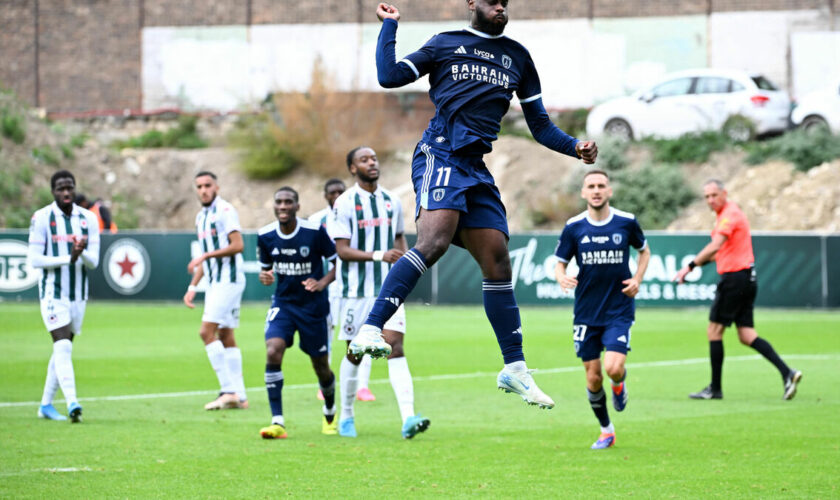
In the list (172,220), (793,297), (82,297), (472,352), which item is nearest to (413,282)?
(82,297)

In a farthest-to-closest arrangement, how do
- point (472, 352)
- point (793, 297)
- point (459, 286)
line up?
point (459, 286)
point (793, 297)
point (472, 352)

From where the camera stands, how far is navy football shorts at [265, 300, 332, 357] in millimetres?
10617

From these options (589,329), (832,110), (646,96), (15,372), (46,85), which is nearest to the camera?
(589,329)

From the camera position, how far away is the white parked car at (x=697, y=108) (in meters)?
37.2

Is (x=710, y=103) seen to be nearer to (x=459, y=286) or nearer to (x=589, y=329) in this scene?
(x=459, y=286)

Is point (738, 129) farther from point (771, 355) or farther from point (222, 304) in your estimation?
point (222, 304)

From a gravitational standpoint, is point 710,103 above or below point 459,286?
above

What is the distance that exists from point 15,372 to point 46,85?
3464 centimetres

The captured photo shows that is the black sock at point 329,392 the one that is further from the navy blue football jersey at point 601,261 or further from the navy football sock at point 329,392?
the navy blue football jersey at point 601,261

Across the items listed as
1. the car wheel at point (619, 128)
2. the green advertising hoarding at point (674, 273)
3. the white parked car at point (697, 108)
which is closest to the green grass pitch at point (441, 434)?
the green advertising hoarding at point (674, 273)

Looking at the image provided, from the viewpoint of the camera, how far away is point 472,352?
18500 millimetres

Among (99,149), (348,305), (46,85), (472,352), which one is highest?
(46,85)

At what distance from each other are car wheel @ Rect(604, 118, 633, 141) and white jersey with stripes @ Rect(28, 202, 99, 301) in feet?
95.2

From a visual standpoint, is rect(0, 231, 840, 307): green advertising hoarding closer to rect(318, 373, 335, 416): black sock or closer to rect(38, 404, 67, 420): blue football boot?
rect(318, 373, 335, 416): black sock
